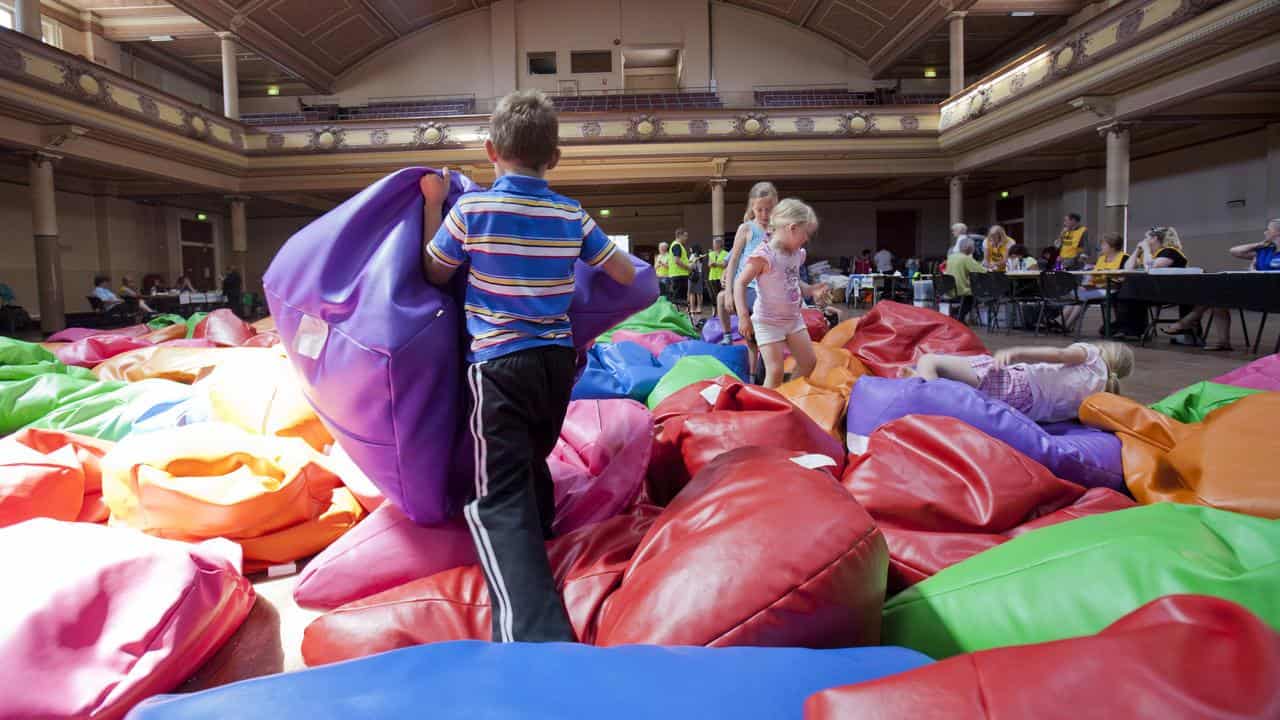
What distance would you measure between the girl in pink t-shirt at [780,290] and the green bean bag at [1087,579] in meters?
2.03

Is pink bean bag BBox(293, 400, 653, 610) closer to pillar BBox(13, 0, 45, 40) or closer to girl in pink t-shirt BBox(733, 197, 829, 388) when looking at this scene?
girl in pink t-shirt BBox(733, 197, 829, 388)

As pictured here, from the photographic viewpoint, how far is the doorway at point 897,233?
19078 millimetres

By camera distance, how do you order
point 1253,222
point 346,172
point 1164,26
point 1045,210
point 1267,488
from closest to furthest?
point 1267,488
point 1164,26
point 1253,222
point 346,172
point 1045,210

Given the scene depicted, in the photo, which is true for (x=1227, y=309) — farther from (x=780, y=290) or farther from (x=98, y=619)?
(x=98, y=619)

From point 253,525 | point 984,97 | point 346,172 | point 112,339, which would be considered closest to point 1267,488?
point 253,525

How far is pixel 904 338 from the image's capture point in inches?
142

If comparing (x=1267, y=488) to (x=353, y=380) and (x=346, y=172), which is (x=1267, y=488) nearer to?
(x=353, y=380)

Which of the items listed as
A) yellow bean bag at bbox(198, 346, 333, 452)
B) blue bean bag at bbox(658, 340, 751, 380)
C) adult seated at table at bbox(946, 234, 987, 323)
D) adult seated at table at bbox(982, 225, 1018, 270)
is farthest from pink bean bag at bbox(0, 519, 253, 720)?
adult seated at table at bbox(982, 225, 1018, 270)

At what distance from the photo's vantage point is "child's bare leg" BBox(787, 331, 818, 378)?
3.18 metres

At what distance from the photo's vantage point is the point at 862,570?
3.39 ft

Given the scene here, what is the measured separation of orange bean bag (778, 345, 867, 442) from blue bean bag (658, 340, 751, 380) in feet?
1.71

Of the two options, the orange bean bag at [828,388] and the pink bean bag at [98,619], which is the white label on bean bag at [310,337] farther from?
the orange bean bag at [828,388]

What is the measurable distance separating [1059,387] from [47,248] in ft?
43.4

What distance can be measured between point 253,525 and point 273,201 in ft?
57.9
